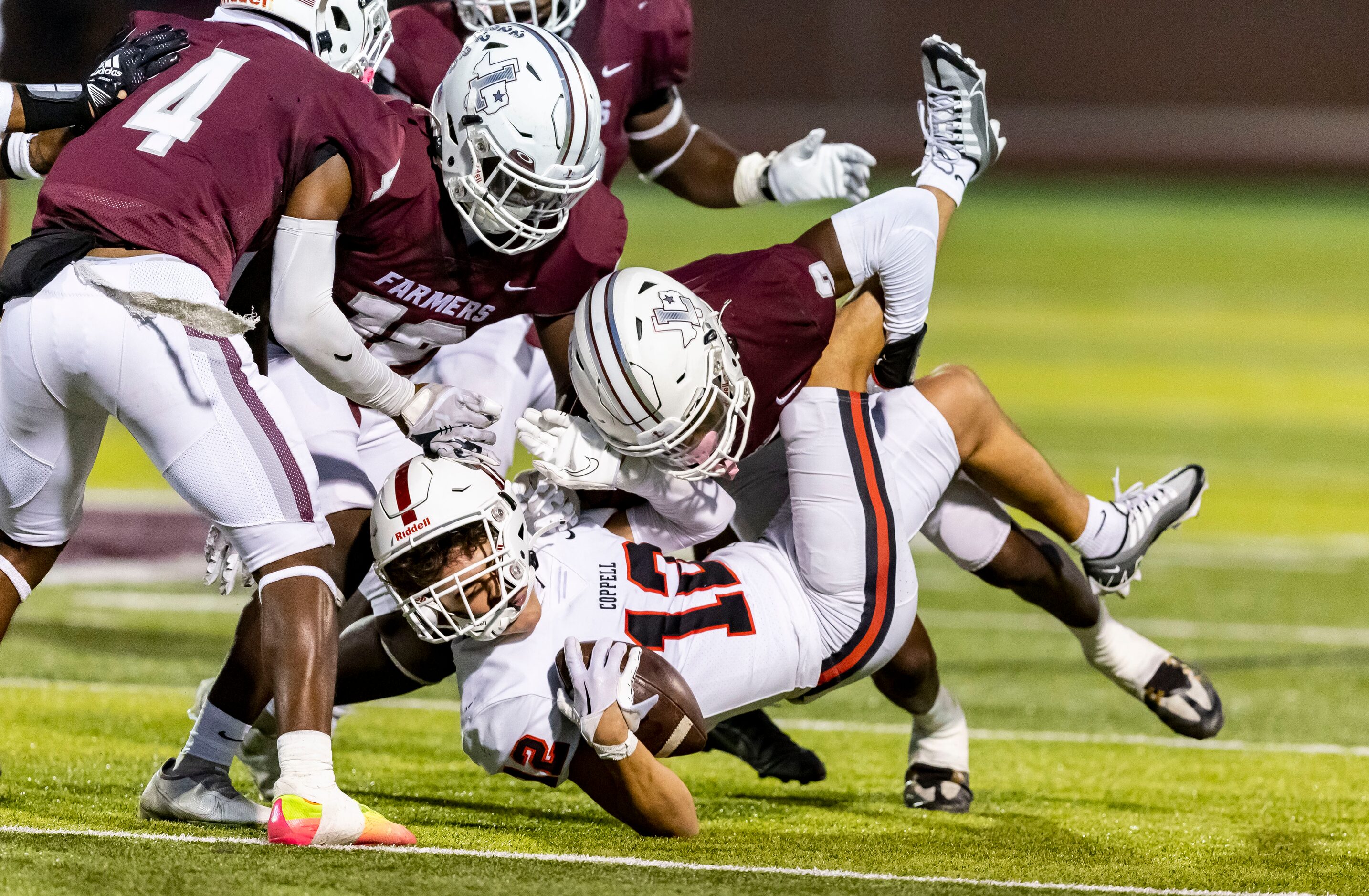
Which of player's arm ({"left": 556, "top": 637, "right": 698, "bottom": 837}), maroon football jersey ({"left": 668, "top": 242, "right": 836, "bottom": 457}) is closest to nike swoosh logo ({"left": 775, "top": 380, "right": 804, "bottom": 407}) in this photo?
maroon football jersey ({"left": 668, "top": 242, "right": 836, "bottom": 457})

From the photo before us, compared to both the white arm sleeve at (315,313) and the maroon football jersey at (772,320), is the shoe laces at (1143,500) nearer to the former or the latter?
the maroon football jersey at (772,320)

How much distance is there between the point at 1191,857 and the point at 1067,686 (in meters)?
2.22

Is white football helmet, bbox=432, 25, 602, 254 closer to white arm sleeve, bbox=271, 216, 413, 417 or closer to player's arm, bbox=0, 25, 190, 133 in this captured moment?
white arm sleeve, bbox=271, 216, 413, 417

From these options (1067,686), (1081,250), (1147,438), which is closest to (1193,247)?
(1081,250)

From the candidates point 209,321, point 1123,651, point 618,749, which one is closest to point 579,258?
point 209,321

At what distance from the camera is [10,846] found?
2965 mm

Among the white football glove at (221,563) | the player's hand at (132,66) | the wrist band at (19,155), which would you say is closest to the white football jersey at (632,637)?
the white football glove at (221,563)

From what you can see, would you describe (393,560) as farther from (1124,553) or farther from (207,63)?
(1124,553)

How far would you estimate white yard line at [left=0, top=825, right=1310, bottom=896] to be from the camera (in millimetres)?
2994

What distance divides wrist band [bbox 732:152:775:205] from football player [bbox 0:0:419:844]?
1475mm

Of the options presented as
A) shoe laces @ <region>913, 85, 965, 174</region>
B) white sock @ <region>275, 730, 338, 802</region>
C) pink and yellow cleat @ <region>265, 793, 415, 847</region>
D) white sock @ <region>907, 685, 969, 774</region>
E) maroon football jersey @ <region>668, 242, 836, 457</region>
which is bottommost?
pink and yellow cleat @ <region>265, 793, 415, 847</region>

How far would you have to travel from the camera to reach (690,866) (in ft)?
9.92

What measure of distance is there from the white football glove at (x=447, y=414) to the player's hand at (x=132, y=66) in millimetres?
777

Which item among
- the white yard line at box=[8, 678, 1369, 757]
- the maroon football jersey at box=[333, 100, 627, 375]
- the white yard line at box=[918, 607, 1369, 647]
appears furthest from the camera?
the white yard line at box=[918, 607, 1369, 647]
